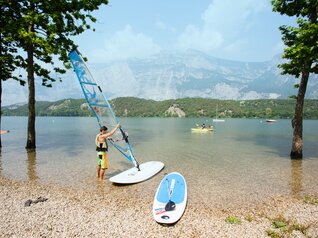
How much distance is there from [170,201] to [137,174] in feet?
16.2

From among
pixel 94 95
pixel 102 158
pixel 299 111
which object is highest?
pixel 94 95

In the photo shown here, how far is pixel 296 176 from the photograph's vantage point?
51.0 ft

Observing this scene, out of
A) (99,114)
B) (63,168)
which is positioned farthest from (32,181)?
(99,114)

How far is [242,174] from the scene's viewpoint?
16516 mm

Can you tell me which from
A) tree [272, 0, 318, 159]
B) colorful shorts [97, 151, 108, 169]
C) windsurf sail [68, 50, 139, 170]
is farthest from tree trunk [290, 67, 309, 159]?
colorful shorts [97, 151, 108, 169]

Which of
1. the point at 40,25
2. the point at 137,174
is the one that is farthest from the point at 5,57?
the point at 137,174

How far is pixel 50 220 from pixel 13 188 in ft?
16.6

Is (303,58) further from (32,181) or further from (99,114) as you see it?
(32,181)

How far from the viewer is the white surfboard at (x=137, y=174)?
13.1 metres

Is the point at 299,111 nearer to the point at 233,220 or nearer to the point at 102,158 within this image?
the point at 233,220

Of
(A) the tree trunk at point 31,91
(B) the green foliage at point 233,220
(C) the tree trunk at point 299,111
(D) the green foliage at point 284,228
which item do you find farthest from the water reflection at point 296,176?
(A) the tree trunk at point 31,91

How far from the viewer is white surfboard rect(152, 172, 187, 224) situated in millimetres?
8553

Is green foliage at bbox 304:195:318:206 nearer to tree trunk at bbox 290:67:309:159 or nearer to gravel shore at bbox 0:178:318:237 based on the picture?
gravel shore at bbox 0:178:318:237

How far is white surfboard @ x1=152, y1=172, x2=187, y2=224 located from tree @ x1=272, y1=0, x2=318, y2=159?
10.3 metres
